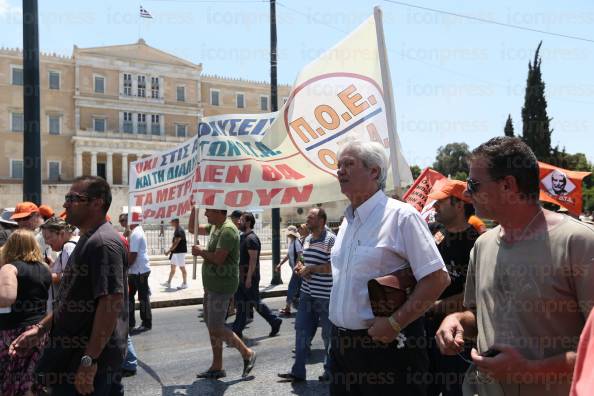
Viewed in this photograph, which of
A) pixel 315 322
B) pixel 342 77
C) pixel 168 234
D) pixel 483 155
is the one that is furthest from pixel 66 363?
pixel 168 234

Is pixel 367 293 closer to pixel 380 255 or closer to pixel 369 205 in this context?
pixel 380 255

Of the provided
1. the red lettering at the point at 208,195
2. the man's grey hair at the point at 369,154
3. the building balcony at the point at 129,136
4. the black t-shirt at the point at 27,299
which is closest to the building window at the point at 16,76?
the building balcony at the point at 129,136

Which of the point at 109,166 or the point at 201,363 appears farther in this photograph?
the point at 109,166

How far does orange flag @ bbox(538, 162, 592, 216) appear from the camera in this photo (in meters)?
7.07

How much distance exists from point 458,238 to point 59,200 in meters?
49.3

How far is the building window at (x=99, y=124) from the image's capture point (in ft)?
198

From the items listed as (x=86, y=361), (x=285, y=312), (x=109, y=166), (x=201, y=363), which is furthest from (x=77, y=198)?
(x=109, y=166)

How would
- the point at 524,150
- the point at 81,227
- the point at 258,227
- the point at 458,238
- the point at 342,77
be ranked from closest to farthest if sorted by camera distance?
the point at 524,150 → the point at 81,227 → the point at 458,238 → the point at 342,77 → the point at 258,227

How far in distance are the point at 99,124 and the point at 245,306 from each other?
58.4 meters

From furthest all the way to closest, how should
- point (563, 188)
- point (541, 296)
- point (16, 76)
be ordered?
point (16, 76)
point (563, 188)
point (541, 296)

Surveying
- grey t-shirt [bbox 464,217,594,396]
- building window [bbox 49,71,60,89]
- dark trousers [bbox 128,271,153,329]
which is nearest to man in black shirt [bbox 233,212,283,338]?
dark trousers [bbox 128,271,153,329]

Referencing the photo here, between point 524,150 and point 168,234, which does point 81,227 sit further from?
point 168,234

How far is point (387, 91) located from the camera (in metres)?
5.12

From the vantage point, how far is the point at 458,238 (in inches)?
146
